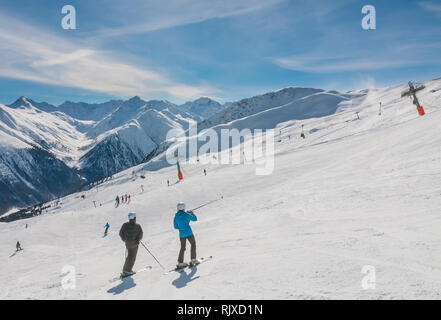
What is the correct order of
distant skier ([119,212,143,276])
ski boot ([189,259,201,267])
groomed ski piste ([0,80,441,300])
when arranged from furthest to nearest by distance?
distant skier ([119,212,143,276]) < ski boot ([189,259,201,267]) < groomed ski piste ([0,80,441,300])

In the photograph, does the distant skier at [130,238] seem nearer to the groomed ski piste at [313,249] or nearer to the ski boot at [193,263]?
the groomed ski piste at [313,249]

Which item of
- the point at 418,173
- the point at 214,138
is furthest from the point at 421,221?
the point at 214,138

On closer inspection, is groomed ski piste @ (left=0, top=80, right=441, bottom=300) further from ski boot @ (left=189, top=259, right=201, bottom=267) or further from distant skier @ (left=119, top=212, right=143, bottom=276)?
distant skier @ (left=119, top=212, right=143, bottom=276)

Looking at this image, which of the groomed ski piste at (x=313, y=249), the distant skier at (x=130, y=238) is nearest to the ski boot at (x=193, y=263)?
the groomed ski piste at (x=313, y=249)

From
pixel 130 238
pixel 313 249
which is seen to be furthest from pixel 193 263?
pixel 313 249

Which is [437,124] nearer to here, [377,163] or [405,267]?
[377,163]

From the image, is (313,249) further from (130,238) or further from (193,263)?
(130,238)

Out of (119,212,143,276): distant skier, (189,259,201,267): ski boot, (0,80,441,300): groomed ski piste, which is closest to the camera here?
(0,80,441,300): groomed ski piste

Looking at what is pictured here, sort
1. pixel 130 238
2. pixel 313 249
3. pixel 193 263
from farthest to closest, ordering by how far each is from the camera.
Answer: pixel 130 238
pixel 193 263
pixel 313 249

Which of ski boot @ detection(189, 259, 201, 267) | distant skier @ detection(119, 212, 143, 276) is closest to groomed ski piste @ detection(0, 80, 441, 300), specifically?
ski boot @ detection(189, 259, 201, 267)

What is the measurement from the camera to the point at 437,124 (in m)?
22.5
